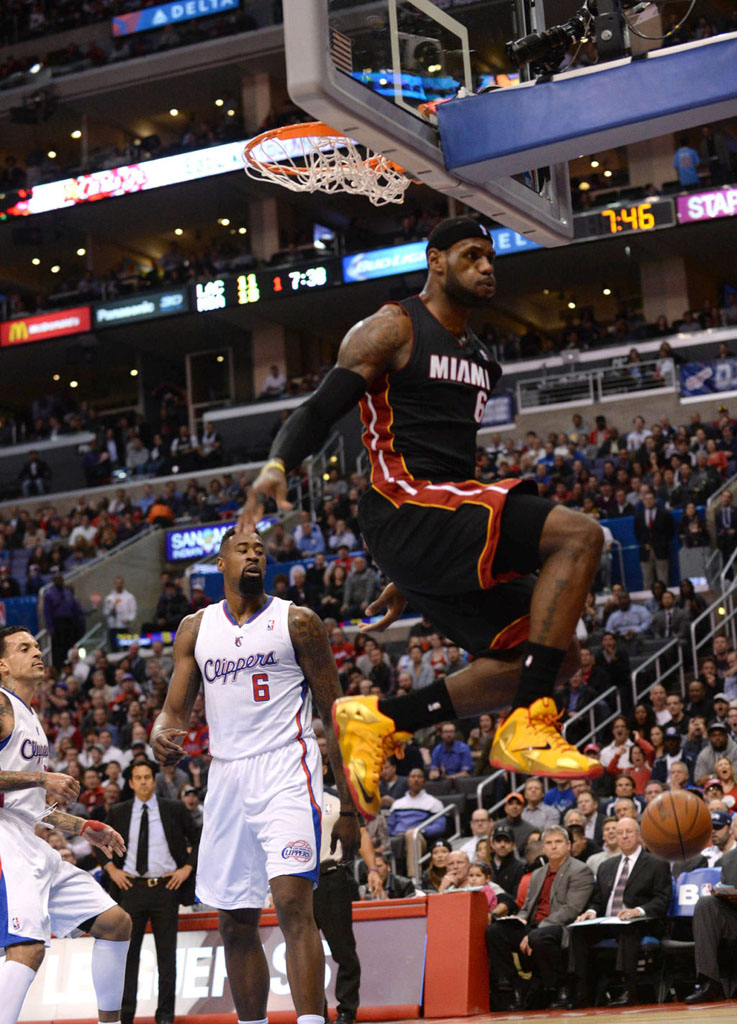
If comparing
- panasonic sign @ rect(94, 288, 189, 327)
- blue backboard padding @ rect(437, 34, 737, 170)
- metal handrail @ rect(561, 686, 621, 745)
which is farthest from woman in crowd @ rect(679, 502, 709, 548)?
panasonic sign @ rect(94, 288, 189, 327)

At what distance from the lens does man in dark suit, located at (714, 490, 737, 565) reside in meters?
18.1

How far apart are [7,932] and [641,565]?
1387 cm

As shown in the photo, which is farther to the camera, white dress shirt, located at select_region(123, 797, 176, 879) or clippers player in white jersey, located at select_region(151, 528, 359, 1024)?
white dress shirt, located at select_region(123, 797, 176, 879)

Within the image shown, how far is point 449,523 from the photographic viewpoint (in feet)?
14.2

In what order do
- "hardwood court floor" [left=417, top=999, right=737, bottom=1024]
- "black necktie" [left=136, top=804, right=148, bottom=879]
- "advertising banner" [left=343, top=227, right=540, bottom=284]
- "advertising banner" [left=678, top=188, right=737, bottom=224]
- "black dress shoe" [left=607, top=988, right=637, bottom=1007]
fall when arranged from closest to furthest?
1. "hardwood court floor" [left=417, top=999, right=737, bottom=1024]
2. "black dress shoe" [left=607, top=988, right=637, bottom=1007]
3. "black necktie" [left=136, top=804, right=148, bottom=879]
4. "advertising banner" [left=678, top=188, right=737, bottom=224]
5. "advertising banner" [left=343, top=227, right=540, bottom=284]

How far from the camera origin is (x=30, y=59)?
123ft

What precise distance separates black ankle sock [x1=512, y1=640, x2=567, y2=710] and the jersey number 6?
8.33 feet

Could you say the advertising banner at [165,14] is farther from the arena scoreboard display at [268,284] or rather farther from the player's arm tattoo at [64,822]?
the player's arm tattoo at [64,822]

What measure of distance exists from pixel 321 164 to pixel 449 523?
3.78m

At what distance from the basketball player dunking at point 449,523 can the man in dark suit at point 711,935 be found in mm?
5824

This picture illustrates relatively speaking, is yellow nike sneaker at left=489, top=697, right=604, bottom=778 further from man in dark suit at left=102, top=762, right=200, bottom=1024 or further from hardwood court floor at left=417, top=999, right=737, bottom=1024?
man in dark suit at left=102, top=762, right=200, bottom=1024

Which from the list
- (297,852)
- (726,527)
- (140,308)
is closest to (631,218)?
(726,527)

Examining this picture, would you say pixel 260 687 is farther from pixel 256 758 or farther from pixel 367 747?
pixel 367 747

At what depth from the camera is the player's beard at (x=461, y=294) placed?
4617 millimetres
